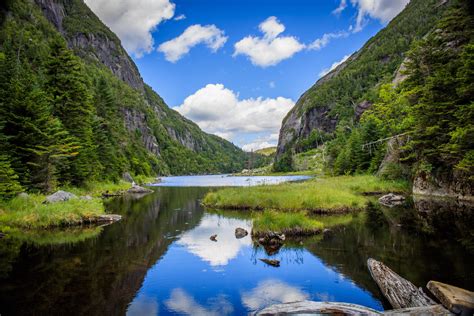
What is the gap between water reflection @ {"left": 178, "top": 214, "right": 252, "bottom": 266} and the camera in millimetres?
14688

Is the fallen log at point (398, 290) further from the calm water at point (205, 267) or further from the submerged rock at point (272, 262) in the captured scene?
the submerged rock at point (272, 262)

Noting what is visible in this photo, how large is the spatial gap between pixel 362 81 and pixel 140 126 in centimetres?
12261

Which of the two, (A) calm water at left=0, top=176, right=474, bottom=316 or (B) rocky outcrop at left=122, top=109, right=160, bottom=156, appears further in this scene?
(B) rocky outcrop at left=122, top=109, right=160, bottom=156

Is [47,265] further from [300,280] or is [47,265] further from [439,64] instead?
[439,64]

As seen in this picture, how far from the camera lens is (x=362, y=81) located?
162 m

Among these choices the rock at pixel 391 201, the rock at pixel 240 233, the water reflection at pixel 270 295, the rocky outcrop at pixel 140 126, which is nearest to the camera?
the water reflection at pixel 270 295

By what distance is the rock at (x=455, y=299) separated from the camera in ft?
21.5

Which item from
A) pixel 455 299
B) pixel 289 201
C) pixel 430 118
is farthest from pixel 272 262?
pixel 430 118

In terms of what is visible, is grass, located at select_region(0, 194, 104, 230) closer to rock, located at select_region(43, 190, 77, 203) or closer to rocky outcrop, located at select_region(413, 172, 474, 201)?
rock, located at select_region(43, 190, 77, 203)

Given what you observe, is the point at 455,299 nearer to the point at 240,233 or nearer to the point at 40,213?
the point at 240,233

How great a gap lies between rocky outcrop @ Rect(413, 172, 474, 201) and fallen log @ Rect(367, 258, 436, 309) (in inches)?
940

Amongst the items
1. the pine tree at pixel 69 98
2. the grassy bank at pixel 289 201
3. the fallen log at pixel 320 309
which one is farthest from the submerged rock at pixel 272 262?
the pine tree at pixel 69 98

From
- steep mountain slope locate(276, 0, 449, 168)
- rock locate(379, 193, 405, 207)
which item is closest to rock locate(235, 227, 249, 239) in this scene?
rock locate(379, 193, 405, 207)

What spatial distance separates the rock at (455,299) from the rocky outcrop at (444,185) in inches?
1006
